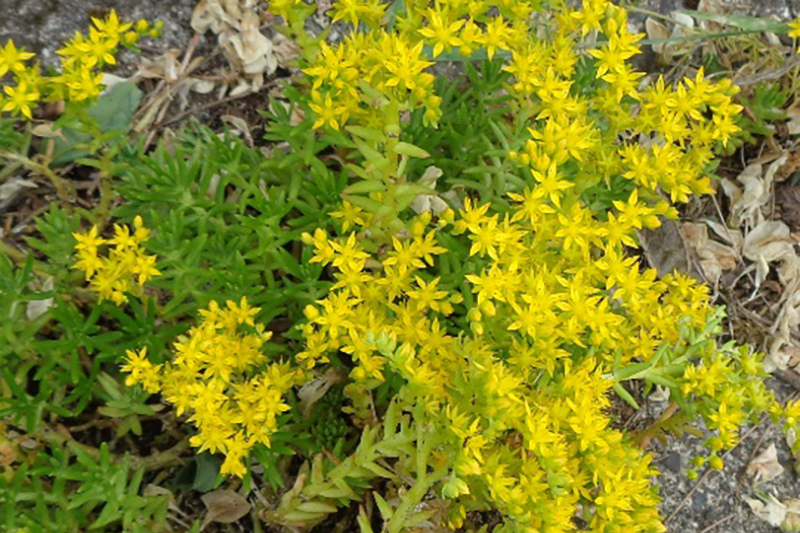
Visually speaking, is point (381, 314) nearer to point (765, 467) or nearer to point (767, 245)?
point (765, 467)

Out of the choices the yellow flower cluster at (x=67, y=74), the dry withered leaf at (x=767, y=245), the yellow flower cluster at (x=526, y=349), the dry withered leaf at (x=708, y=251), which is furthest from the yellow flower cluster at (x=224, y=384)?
the dry withered leaf at (x=767, y=245)

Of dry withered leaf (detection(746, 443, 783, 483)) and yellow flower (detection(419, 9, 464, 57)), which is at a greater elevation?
yellow flower (detection(419, 9, 464, 57))

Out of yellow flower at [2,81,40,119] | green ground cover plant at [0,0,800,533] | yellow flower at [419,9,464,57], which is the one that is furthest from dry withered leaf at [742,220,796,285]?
yellow flower at [2,81,40,119]

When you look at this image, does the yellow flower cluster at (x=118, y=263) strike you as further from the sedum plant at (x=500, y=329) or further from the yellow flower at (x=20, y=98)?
the yellow flower at (x=20, y=98)

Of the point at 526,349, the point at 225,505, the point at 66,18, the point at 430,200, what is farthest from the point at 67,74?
the point at 526,349

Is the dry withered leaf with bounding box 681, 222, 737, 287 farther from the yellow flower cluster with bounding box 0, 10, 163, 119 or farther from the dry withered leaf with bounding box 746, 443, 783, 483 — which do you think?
the yellow flower cluster with bounding box 0, 10, 163, 119

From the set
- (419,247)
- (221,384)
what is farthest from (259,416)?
(419,247)
